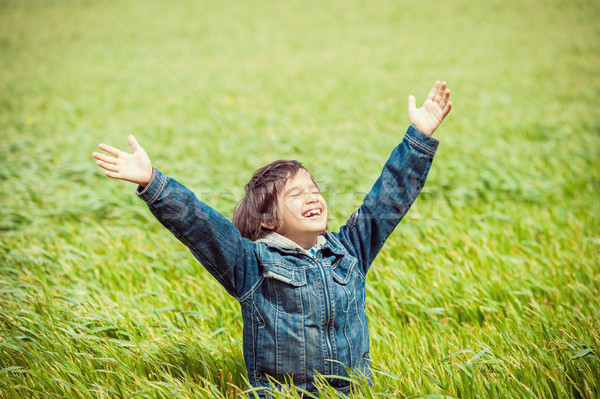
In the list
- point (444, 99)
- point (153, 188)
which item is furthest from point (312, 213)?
point (444, 99)

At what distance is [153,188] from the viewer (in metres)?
1.79

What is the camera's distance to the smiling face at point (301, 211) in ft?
6.77

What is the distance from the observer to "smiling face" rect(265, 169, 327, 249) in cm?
206

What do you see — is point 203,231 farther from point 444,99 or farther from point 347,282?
point 444,99

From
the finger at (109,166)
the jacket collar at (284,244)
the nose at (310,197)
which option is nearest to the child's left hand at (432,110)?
the nose at (310,197)

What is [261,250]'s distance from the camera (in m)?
2.00

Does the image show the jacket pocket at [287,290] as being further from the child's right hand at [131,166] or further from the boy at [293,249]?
the child's right hand at [131,166]

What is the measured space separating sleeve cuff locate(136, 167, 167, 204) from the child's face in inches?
21.4

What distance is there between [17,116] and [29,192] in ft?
16.2

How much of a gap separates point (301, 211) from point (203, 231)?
1.46ft

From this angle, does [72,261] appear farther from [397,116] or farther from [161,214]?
[397,116]

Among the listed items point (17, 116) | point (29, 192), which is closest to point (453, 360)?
point (29, 192)

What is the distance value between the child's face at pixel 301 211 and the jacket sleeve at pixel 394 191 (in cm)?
20

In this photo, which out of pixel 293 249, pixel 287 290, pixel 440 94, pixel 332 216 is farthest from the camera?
pixel 332 216
